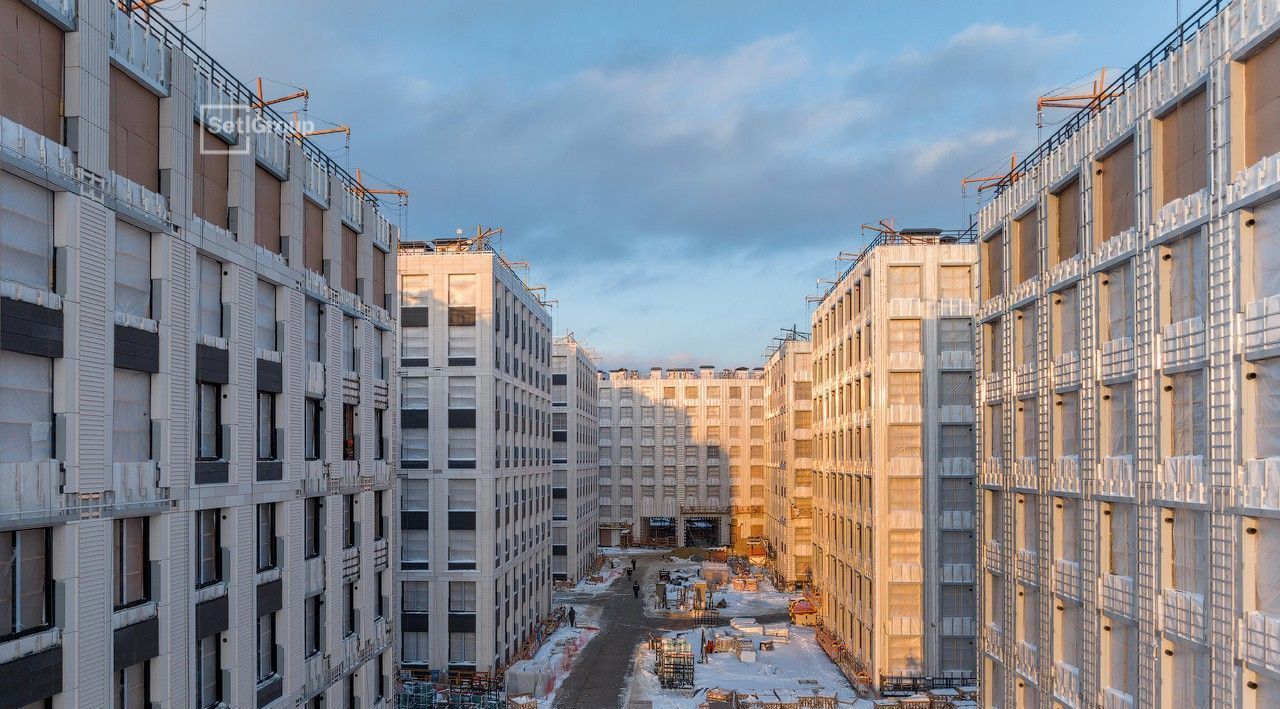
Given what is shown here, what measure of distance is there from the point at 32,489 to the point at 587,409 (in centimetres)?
8267

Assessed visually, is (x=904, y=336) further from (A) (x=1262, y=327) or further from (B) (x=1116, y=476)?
(A) (x=1262, y=327)

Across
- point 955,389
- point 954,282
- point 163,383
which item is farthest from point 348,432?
point 954,282

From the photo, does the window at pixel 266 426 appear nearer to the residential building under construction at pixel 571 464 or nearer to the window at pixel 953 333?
the window at pixel 953 333

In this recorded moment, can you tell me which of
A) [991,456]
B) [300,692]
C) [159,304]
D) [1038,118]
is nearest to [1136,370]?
[991,456]

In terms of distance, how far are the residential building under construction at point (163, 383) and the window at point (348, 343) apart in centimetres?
19

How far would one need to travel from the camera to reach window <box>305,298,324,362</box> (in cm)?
2809

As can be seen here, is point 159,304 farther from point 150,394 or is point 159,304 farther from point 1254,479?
point 1254,479

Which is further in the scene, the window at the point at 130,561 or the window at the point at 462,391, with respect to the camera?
the window at the point at 462,391

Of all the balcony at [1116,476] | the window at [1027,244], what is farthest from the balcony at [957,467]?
the balcony at [1116,476]

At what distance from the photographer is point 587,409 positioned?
323ft

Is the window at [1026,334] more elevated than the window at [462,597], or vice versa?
the window at [1026,334]

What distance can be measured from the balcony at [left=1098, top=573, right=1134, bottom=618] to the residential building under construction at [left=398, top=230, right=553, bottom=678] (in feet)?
105

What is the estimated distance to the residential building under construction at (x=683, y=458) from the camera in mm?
119125

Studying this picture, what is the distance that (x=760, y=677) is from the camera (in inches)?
1993
